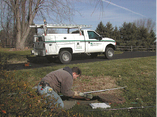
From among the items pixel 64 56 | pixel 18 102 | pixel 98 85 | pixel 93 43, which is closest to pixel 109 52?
pixel 93 43

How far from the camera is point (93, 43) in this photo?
11.1 meters

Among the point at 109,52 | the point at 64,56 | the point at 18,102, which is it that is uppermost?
the point at 109,52

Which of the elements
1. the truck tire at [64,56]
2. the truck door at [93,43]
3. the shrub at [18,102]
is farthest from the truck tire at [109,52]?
the shrub at [18,102]

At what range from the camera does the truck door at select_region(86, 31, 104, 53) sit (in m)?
10.9

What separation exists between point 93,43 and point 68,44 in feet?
6.59

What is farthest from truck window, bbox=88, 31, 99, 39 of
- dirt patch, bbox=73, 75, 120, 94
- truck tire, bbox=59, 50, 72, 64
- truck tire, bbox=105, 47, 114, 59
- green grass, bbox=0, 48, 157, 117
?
dirt patch, bbox=73, 75, 120, 94

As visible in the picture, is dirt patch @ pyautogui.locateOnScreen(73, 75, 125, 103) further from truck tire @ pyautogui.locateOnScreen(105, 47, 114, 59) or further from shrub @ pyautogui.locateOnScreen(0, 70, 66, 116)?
truck tire @ pyautogui.locateOnScreen(105, 47, 114, 59)

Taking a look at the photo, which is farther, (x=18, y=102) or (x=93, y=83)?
(x=93, y=83)

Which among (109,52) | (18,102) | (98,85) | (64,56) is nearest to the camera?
(18,102)

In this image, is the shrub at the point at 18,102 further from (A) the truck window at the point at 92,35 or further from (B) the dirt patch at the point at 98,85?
(A) the truck window at the point at 92,35

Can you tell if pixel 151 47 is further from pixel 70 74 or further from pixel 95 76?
pixel 70 74

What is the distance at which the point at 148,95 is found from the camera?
4.30 metres

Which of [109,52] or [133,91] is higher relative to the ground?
[109,52]

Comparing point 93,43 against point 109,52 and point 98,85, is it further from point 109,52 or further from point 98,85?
point 98,85
